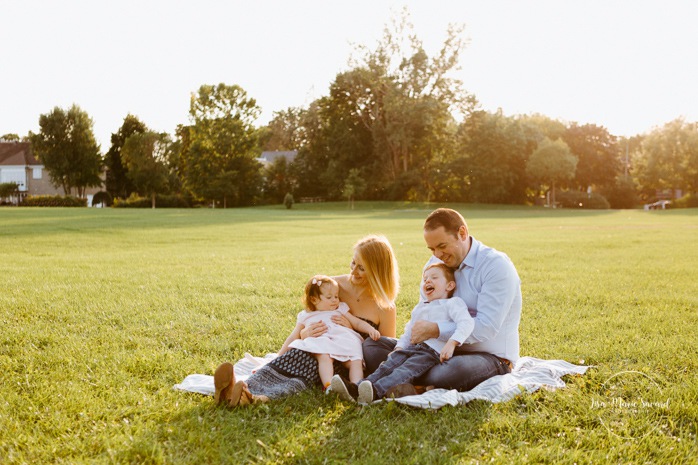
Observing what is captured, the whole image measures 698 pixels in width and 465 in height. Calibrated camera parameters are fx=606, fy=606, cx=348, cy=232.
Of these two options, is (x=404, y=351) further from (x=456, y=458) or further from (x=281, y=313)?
(x=281, y=313)

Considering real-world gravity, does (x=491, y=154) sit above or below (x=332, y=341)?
above

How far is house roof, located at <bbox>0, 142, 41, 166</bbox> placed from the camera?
2822 inches

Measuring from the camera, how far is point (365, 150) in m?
59.1

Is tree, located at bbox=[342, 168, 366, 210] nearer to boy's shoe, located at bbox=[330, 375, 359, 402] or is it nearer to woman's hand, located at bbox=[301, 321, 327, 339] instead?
woman's hand, located at bbox=[301, 321, 327, 339]

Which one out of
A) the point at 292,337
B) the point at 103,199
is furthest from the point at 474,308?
the point at 103,199

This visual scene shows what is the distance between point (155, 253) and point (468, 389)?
11590mm

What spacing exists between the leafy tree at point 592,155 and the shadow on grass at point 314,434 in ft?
246

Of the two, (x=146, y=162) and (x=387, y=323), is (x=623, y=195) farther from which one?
(x=387, y=323)

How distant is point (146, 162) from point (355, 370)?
5896cm

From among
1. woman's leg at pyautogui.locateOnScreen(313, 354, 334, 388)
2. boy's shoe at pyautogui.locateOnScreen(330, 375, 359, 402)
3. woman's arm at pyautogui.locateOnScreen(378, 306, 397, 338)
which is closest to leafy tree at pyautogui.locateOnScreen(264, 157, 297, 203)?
woman's arm at pyautogui.locateOnScreen(378, 306, 397, 338)

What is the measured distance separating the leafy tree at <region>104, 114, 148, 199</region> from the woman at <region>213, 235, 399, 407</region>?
63796mm

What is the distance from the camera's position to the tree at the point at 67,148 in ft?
199

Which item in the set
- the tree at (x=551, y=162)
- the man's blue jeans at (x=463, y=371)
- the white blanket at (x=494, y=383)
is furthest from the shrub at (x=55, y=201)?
the man's blue jeans at (x=463, y=371)

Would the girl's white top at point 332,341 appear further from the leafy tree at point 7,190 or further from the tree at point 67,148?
the leafy tree at point 7,190
